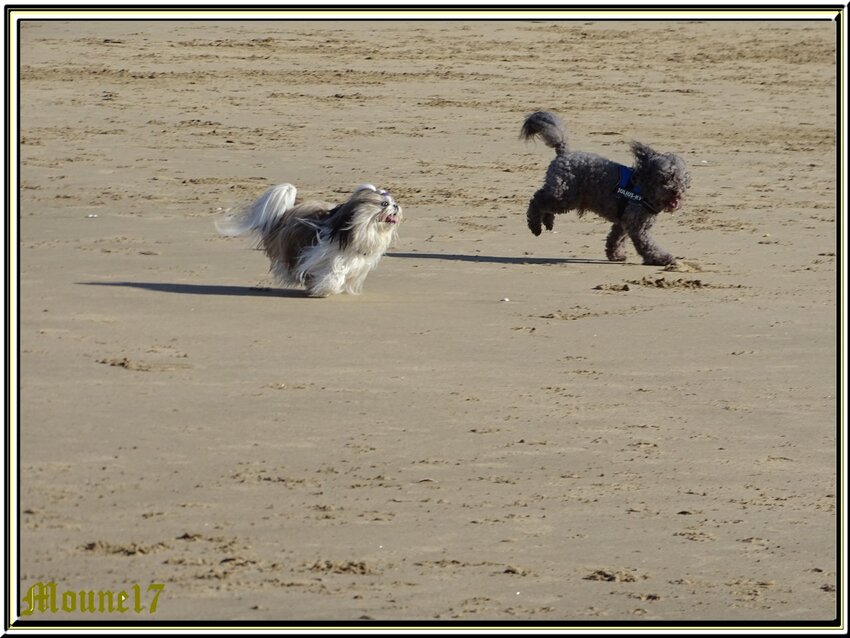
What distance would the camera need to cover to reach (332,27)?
21.5m

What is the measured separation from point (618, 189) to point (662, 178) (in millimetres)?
346

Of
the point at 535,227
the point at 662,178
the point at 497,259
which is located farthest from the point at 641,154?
the point at 497,259

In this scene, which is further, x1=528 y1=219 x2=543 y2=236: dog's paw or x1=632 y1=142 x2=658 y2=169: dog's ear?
x1=528 y1=219 x2=543 y2=236: dog's paw

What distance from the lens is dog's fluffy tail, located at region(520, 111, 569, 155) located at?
11945 millimetres

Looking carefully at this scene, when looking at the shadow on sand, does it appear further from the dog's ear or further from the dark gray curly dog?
the dog's ear

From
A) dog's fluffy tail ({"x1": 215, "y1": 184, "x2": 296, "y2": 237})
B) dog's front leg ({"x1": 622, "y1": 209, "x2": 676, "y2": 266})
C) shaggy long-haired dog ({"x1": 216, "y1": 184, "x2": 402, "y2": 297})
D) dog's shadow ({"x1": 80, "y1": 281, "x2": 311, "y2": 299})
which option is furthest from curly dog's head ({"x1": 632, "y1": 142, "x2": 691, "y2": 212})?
dog's shadow ({"x1": 80, "y1": 281, "x2": 311, "y2": 299})

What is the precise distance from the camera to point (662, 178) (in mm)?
11477

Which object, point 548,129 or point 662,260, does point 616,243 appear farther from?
point 548,129

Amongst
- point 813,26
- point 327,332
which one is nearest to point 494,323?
point 327,332

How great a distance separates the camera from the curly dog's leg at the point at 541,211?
1188 centimetres

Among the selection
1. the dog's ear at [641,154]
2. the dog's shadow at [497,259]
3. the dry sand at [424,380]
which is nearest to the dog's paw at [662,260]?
the dry sand at [424,380]

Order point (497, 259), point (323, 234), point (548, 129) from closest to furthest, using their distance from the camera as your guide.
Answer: point (323, 234)
point (497, 259)
point (548, 129)

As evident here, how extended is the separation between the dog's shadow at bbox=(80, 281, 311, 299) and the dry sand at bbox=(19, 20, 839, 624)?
0.04 meters
